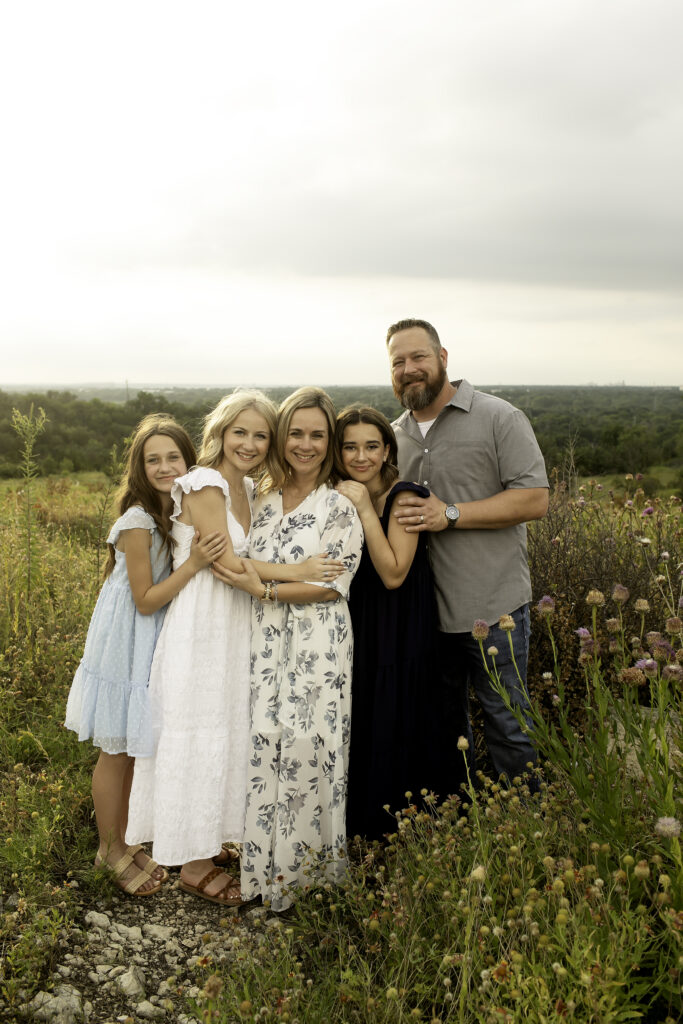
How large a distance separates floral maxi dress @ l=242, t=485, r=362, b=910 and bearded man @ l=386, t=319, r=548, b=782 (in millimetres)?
413

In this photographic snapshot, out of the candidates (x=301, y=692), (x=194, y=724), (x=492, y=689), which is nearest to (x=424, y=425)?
(x=492, y=689)

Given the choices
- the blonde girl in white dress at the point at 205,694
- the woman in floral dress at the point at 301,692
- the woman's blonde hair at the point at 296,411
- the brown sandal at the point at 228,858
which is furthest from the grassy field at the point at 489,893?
the woman's blonde hair at the point at 296,411

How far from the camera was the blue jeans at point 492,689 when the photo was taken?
3.35 meters

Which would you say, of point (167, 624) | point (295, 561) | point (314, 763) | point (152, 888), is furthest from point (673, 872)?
point (152, 888)

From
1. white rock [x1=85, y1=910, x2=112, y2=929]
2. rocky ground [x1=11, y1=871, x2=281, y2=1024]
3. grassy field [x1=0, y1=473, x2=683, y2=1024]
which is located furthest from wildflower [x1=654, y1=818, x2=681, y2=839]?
white rock [x1=85, y1=910, x2=112, y2=929]

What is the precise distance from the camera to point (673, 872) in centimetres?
188

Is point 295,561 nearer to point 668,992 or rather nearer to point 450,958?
point 450,958

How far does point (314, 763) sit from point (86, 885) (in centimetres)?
114

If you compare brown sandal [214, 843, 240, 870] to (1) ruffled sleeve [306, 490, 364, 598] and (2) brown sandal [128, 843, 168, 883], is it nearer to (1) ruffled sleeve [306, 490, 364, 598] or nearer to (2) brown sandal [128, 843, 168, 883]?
(2) brown sandal [128, 843, 168, 883]

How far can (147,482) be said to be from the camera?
10.8ft

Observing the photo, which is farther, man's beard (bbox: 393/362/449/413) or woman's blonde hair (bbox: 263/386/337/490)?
man's beard (bbox: 393/362/449/413)

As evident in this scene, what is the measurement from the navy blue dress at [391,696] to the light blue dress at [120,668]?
0.92 metres

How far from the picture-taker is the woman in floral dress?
314 cm

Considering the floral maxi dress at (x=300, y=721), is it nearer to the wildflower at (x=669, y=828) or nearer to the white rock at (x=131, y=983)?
the white rock at (x=131, y=983)
